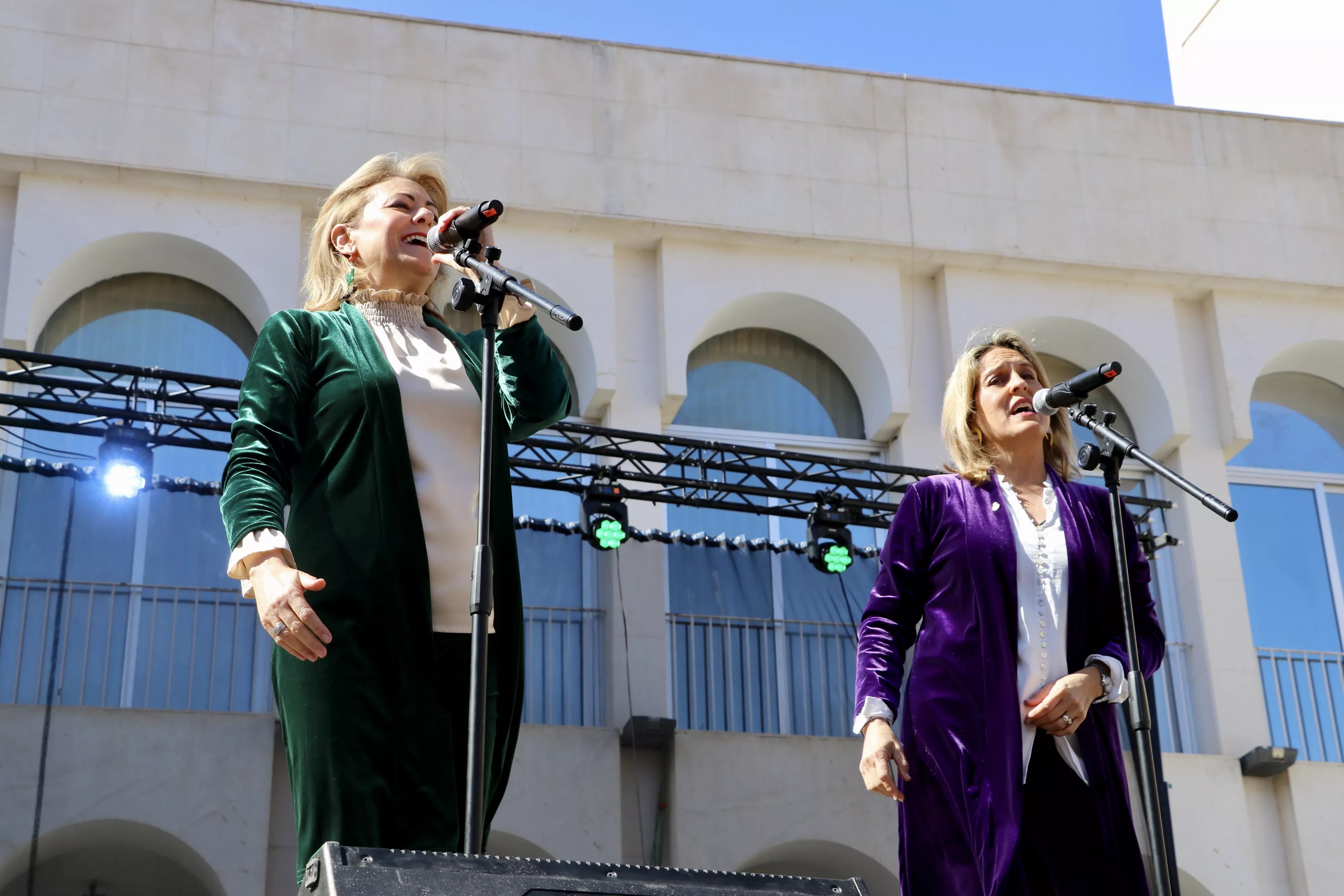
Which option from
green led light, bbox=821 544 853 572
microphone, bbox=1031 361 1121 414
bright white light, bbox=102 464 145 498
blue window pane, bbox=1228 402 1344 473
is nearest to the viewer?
microphone, bbox=1031 361 1121 414

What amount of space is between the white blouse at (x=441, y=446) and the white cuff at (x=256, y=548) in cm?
7

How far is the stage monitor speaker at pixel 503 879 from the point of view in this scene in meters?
1.75

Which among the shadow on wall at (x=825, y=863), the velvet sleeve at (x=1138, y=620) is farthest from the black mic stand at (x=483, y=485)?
the shadow on wall at (x=825, y=863)

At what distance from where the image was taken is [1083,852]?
9.98 ft

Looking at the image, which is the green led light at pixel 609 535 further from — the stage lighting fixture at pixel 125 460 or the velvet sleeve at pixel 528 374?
the velvet sleeve at pixel 528 374

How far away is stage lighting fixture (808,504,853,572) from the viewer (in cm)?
901

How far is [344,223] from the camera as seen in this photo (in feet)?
10.2

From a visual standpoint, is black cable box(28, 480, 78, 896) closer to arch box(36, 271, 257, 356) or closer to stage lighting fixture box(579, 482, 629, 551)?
arch box(36, 271, 257, 356)

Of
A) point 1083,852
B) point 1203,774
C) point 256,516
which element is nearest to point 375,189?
point 256,516

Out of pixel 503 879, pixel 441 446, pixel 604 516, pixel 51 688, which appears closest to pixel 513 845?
pixel 604 516

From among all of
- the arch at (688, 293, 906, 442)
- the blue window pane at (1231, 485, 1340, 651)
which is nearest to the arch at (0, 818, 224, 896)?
the arch at (688, 293, 906, 442)

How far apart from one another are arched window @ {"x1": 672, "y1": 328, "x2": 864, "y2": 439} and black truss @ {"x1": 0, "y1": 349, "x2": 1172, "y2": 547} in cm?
32

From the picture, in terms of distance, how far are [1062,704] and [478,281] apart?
4.39 feet

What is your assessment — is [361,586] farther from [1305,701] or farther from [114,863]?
[1305,701]
